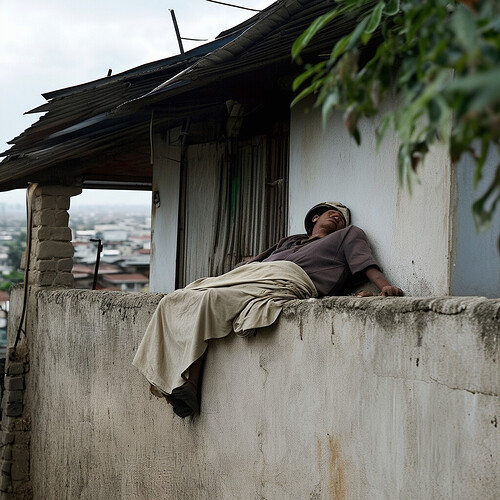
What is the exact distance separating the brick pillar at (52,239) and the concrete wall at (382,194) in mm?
3563

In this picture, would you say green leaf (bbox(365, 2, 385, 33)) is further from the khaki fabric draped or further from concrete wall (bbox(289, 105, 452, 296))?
the khaki fabric draped

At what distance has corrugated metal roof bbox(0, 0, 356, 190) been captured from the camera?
546cm

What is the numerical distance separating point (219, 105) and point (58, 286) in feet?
9.17

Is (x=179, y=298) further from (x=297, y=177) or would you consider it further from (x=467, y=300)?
(x=467, y=300)

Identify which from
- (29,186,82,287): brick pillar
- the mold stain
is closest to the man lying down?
the mold stain

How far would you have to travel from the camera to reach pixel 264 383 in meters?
4.86

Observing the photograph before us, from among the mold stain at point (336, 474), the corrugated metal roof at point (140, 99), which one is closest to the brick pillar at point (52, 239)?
the corrugated metal roof at point (140, 99)

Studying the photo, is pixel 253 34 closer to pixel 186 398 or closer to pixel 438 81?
pixel 186 398

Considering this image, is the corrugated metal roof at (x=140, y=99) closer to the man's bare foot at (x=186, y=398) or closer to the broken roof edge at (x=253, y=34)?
the broken roof edge at (x=253, y=34)

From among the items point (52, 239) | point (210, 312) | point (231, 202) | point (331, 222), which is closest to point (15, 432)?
point (52, 239)

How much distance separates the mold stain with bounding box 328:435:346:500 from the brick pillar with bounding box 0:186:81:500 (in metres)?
5.86

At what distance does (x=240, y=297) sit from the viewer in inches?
196

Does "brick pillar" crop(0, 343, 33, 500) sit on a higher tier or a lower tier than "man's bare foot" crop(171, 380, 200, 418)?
lower

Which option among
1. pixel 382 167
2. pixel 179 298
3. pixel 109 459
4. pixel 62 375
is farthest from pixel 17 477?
pixel 382 167
